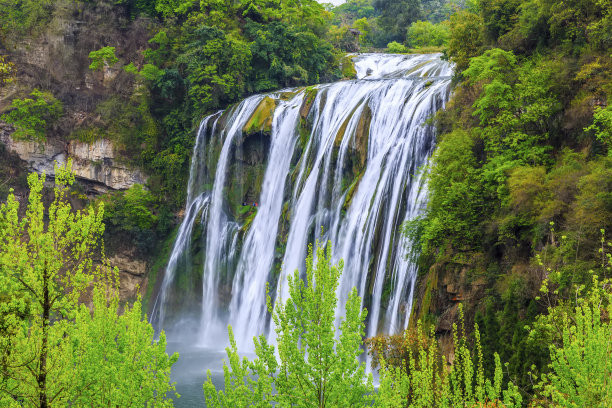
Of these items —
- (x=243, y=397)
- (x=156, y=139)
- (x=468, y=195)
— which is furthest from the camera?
(x=156, y=139)

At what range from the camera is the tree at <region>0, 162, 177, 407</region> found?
755 cm

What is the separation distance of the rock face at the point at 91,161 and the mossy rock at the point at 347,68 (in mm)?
17420

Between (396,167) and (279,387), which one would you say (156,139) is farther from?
(279,387)

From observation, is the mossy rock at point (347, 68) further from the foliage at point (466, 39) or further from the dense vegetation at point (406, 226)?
the foliage at point (466, 39)

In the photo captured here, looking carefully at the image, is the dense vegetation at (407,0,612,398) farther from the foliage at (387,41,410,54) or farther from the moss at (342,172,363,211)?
the foliage at (387,41,410,54)

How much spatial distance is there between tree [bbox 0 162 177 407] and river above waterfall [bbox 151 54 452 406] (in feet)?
36.7

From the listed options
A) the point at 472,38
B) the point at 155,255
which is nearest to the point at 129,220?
the point at 155,255

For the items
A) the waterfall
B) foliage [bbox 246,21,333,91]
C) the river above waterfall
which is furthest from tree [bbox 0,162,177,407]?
foliage [bbox 246,21,333,91]

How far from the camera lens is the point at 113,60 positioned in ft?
135

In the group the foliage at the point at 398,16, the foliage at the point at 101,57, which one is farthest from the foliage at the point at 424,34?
the foliage at the point at 101,57

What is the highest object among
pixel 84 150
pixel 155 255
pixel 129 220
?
pixel 84 150

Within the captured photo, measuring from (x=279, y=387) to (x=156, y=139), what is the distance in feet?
118

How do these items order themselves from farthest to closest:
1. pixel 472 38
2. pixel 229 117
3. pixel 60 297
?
pixel 229 117
pixel 472 38
pixel 60 297

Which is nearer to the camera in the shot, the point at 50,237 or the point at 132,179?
the point at 50,237
